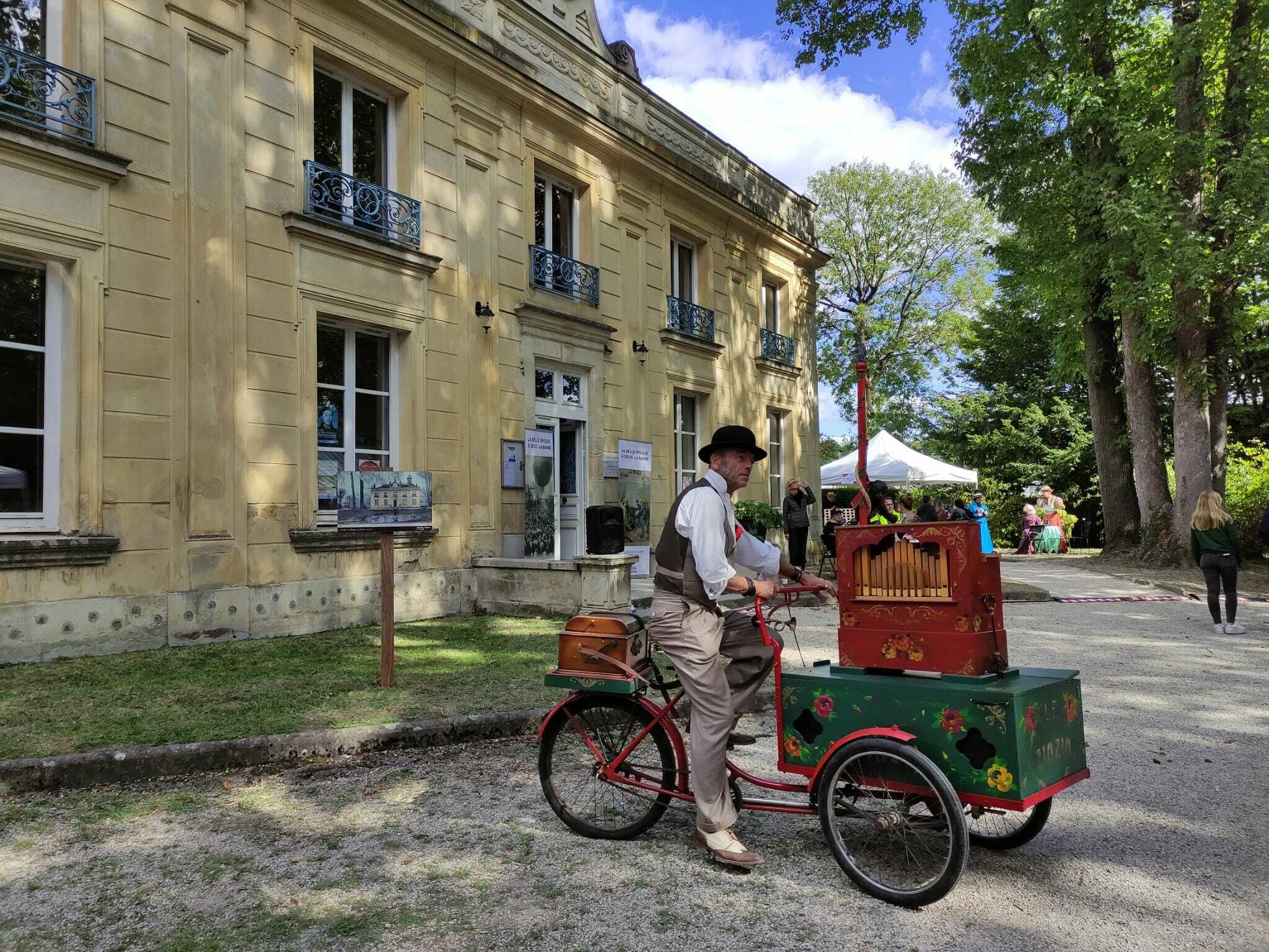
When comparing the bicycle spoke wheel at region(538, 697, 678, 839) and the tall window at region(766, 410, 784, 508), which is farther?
the tall window at region(766, 410, 784, 508)


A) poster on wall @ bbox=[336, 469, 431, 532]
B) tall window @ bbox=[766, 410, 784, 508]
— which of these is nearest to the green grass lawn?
poster on wall @ bbox=[336, 469, 431, 532]

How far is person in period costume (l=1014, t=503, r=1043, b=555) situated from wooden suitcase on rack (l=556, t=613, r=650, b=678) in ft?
80.4

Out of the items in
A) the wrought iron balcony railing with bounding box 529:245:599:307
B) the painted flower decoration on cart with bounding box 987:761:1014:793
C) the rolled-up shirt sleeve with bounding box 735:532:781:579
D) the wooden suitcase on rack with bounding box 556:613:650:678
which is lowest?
the painted flower decoration on cart with bounding box 987:761:1014:793

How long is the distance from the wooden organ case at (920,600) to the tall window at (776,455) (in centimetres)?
1539

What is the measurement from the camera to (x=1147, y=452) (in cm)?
1728

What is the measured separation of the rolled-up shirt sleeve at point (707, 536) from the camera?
3.56m

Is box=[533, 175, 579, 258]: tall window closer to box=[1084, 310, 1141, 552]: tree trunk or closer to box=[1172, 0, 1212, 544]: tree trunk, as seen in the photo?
box=[1172, 0, 1212, 544]: tree trunk

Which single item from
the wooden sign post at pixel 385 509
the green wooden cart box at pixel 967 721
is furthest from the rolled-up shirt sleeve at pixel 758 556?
the wooden sign post at pixel 385 509

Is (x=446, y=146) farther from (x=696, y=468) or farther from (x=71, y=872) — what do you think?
(x=71, y=872)

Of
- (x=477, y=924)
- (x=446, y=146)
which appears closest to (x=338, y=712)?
(x=477, y=924)

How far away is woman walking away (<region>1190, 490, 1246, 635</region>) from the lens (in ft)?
30.9

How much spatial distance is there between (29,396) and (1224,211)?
16.2 meters

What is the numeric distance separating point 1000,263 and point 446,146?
558 inches

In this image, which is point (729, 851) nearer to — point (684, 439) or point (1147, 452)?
point (684, 439)
